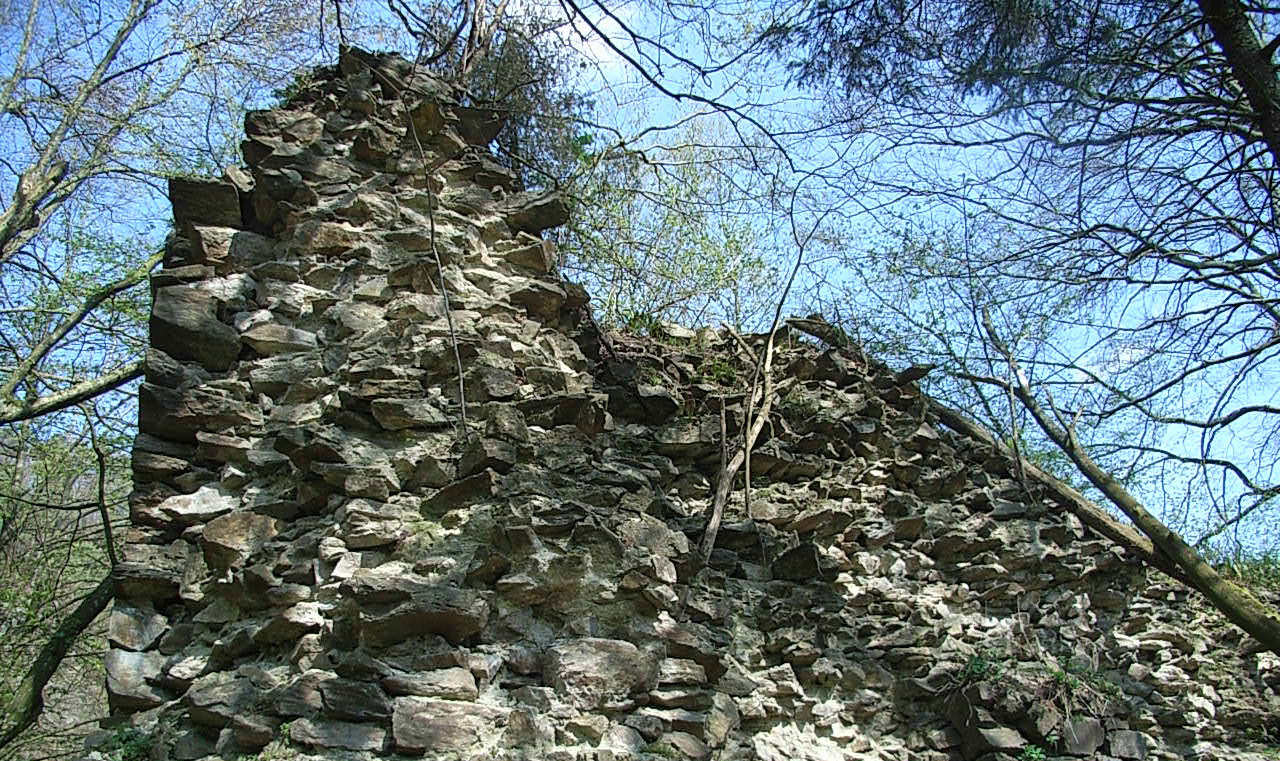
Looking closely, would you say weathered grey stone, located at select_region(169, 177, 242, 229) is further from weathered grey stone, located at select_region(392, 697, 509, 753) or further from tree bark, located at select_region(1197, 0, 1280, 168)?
tree bark, located at select_region(1197, 0, 1280, 168)

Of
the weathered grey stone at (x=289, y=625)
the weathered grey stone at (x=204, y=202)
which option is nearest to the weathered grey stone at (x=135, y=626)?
the weathered grey stone at (x=289, y=625)

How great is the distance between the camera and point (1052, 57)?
16.4 ft

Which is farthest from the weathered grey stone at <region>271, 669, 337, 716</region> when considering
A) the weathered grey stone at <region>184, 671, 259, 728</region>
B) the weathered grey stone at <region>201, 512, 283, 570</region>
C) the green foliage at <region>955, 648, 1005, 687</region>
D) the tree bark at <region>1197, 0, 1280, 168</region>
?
the tree bark at <region>1197, 0, 1280, 168</region>

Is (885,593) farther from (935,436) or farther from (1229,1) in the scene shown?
(1229,1)

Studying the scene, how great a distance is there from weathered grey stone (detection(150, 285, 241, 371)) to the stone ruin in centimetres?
2

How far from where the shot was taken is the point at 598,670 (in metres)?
3.32

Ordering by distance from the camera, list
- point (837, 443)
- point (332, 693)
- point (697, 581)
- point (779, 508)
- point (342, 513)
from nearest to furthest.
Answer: point (332, 693), point (342, 513), point (697, 581), point (779, 508), point (837, 443)

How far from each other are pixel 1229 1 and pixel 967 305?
2945 mm

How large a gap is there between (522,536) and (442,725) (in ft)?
2.65

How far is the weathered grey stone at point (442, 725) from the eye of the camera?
292cm

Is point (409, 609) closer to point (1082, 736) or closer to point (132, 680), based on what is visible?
point (132, 680)

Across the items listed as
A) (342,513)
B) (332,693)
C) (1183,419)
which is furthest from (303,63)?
(1183,419)

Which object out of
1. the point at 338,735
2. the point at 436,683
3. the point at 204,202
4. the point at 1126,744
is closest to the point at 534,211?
the point at 204,202

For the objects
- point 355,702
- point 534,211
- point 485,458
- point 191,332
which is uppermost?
point 534,211
